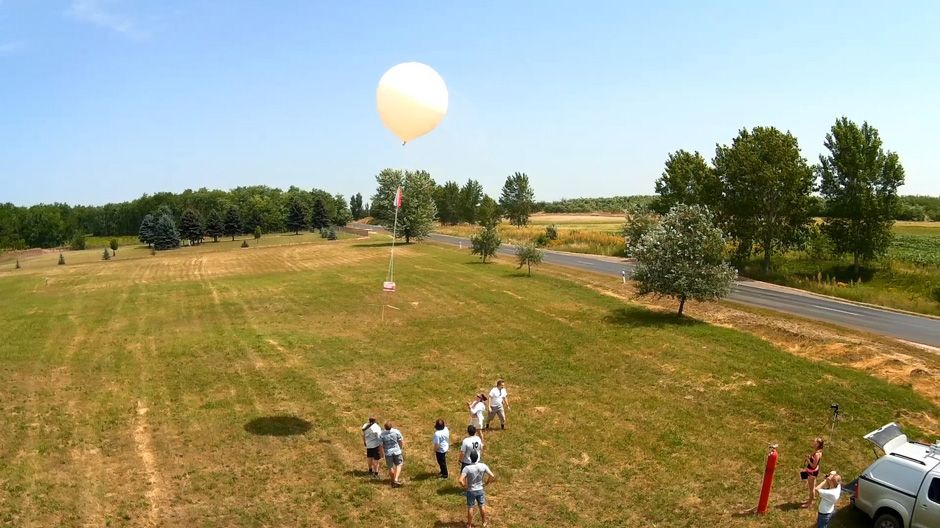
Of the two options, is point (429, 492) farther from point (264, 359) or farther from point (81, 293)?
point (81, 293)

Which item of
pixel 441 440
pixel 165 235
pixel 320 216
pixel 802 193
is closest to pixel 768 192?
pixel 802 193

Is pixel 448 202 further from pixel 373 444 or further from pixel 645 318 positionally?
pixel 373 444

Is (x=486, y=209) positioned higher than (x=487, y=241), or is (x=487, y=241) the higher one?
(x=486, y=209)

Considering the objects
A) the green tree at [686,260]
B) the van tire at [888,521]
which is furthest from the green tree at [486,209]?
the van tire at [888,521]

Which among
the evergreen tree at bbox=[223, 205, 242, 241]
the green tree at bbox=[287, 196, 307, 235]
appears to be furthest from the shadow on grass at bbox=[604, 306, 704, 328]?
the green tree at bbox=[287, 196, 307, 235]

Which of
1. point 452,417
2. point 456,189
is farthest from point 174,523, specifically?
point 456,189

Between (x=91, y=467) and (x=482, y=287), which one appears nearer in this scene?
(x=91, y=467)
